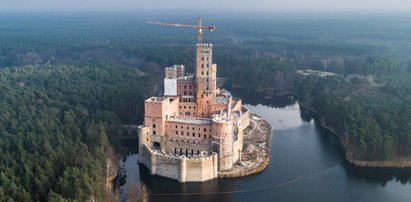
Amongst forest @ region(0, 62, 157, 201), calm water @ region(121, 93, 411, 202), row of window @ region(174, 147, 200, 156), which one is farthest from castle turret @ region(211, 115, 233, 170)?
forest @ region(0, 62, 157, 201)

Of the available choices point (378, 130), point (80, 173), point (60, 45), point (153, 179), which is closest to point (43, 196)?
point (80, 173)

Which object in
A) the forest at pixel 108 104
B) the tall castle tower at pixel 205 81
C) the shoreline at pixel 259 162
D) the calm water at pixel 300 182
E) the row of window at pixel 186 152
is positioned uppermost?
the tall castle tower at pixel 205 81

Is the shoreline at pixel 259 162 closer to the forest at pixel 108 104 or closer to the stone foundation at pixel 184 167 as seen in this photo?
the stone foundation at pixel 184 167

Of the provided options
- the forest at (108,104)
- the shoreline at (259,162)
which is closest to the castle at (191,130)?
the shoreline at (259,162)

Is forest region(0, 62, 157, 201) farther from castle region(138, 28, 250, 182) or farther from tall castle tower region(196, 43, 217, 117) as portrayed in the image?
tall castle tower region(196, 43, 217, 117)

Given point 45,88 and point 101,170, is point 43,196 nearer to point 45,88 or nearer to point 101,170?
point 101,170

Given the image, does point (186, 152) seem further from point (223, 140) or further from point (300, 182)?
point (300, 182)
